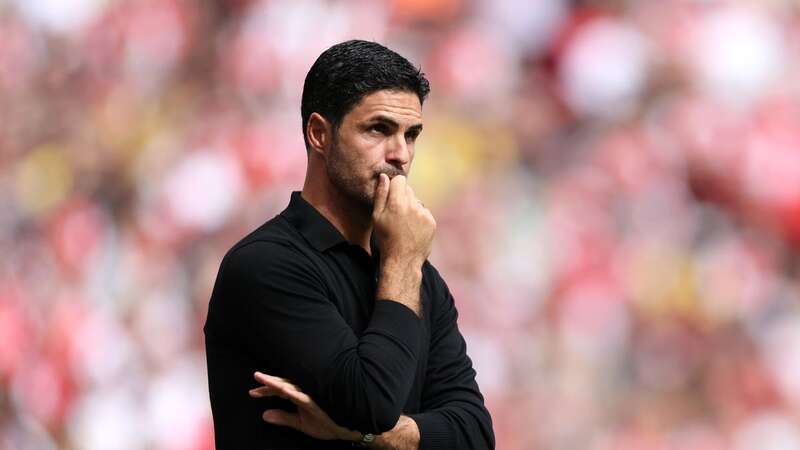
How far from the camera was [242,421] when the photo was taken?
1936 mm

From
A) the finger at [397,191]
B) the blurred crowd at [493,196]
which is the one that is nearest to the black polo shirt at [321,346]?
the finger at [397,191]

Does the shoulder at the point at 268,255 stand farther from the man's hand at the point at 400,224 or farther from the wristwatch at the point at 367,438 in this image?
the wristwatch at the point at 367,438

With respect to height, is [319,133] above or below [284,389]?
above

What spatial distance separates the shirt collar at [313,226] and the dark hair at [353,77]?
0.45 ft

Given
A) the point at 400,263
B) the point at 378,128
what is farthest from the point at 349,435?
the point at 378,128

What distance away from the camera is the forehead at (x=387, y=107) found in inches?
78.2

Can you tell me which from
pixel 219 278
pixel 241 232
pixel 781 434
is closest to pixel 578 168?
pixel 781 434

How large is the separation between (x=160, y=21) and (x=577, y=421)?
1.92 m

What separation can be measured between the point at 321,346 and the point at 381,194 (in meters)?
0.27

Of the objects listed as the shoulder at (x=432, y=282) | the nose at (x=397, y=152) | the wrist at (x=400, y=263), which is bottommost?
the wrist at (x=400, y=263)

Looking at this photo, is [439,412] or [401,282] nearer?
[401,282]

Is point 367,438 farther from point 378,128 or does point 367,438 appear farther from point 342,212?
point 378,128

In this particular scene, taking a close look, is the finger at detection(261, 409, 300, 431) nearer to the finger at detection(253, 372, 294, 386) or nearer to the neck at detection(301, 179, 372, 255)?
the finger at detection(253, 372, 294, 386)

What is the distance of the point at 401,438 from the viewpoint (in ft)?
6.31
